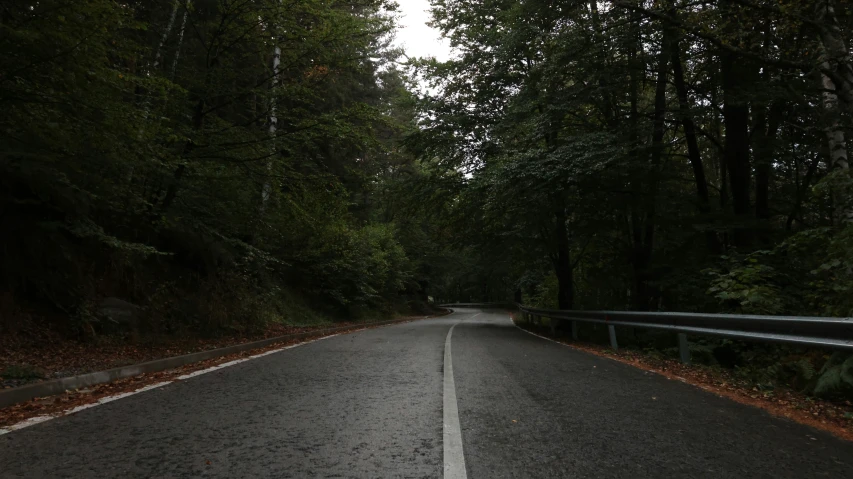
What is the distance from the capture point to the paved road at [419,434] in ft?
9.98

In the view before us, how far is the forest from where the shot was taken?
697 cm

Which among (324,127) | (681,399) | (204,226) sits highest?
(324,127)

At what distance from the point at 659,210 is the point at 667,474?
12646mm

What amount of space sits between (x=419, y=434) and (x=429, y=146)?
48.7 feet

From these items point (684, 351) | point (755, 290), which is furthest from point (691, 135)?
point (684, 351)

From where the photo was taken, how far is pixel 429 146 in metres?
17.8

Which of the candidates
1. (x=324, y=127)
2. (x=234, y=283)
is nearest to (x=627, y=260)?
(x=324, y=127)

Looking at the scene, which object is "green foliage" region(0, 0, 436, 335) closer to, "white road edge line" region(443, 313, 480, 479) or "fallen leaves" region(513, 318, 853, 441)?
"white road edge line" region(443, 313, 480, 479)

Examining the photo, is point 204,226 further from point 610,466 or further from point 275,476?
point 610,466

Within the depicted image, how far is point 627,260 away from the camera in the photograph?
16375 millimetres

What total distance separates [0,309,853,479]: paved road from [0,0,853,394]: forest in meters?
2.55

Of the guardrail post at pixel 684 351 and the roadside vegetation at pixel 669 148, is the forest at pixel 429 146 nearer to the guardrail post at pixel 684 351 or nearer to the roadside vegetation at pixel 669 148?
the roadside vegetation at pixel 669 148

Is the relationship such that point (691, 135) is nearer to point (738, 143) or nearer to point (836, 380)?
point (738, 143)

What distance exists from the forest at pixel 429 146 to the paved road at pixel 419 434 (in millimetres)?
2552
